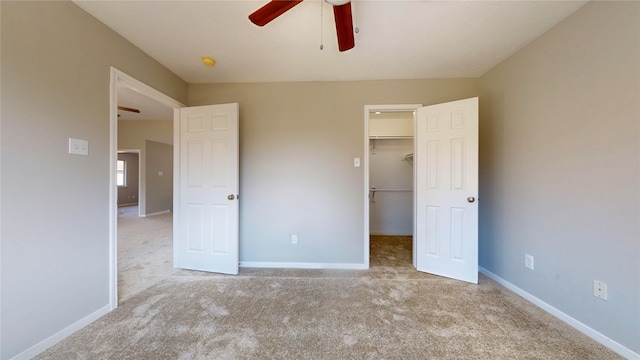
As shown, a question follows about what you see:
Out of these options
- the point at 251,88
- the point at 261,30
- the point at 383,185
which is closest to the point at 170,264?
the point at 251,88

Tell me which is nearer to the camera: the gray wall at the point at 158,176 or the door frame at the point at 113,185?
the door frame at the point at 113,185

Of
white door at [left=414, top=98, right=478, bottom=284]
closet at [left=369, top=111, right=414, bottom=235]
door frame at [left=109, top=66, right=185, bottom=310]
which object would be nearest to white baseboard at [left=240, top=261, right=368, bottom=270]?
white door at [left=414, top=98, right=478, bottom=284]

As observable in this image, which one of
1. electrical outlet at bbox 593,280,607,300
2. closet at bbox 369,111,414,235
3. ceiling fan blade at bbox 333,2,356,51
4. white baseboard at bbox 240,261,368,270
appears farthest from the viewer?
closet at bbox 369,111,414,235

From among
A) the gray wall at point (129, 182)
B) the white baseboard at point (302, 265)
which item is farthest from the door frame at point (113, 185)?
the gray wall at point (129, 182)

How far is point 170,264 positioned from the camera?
2850 millimetres

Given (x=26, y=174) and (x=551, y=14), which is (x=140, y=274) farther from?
(x=551, y=14)

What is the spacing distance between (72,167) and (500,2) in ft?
10.8

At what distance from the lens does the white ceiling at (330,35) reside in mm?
1630

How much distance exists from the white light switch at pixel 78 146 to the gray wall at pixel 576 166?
3.71 metres

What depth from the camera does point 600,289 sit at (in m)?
1.54

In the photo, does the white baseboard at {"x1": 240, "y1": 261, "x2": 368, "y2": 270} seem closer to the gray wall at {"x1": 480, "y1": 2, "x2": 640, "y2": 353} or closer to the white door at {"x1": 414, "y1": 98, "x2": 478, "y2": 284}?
the white door at {"x1": 414, "y1": 98, "x2": 478, "y2": 284}

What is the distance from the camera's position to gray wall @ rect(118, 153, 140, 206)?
8.33 m

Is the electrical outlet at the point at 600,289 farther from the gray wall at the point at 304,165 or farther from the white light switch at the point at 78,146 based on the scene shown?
the white light switch at the point at 78,146

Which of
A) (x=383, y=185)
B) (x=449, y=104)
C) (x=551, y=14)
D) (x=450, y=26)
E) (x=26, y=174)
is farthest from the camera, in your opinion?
(x=383, y=185)
